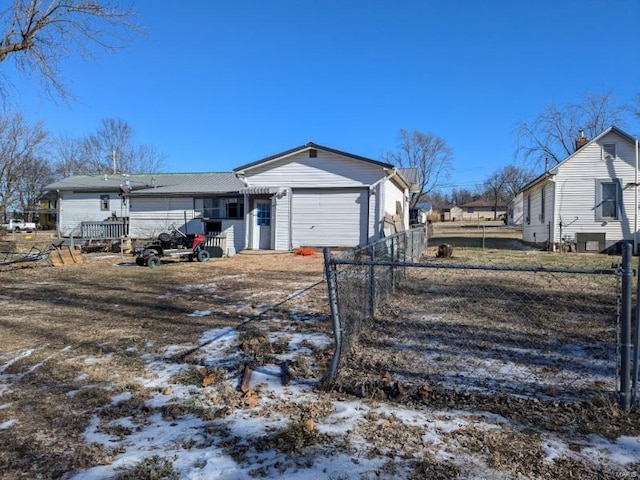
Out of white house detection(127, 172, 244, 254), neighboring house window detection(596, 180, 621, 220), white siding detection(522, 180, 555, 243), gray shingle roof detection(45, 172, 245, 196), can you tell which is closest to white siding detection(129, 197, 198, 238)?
white house detection(127, 172, 244, 254)

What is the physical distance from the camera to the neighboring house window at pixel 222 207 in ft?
69.1

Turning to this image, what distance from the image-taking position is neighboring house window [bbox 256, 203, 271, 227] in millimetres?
18719

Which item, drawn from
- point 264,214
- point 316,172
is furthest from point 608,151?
point 264,214

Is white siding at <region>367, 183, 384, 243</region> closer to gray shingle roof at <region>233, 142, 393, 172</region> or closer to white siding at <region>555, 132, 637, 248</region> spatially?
gray shingle roof at <region>233, 142, 393, 172</region>

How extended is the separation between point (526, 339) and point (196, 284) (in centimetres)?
704

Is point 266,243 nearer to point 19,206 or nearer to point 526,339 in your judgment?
point 526,339

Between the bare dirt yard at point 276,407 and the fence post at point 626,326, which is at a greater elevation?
the fence post at point 626,326

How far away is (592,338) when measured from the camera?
16.7ft

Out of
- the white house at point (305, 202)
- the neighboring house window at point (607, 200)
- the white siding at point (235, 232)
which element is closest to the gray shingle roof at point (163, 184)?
the white house at point (305, 202)

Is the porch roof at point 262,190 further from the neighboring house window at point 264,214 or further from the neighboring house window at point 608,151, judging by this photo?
the neighboring house window at point 608,151

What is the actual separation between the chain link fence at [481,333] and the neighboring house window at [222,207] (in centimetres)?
1413

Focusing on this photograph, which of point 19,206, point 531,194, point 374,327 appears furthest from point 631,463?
point 19,206

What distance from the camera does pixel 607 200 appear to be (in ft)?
57.0

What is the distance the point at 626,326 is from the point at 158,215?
22.5 meters
